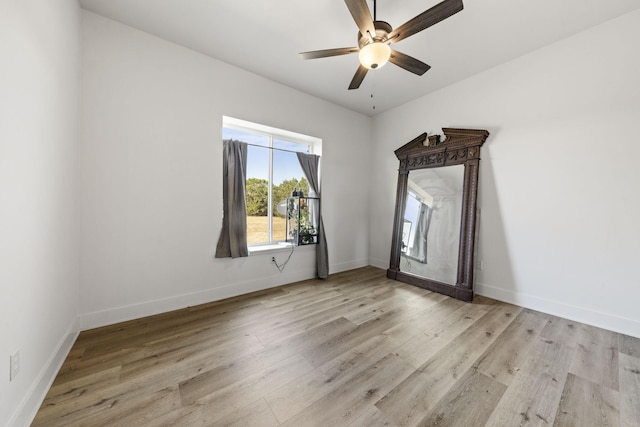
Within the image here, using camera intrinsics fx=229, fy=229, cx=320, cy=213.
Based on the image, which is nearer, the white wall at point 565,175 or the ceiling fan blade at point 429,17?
the ceiling fan blade at point 429,17

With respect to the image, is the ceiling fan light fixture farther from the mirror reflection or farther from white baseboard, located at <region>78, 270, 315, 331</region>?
white baseboard, located at <region>78, 270, 315, 331</region>

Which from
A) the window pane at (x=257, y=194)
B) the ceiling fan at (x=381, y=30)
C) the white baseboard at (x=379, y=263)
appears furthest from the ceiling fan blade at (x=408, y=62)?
the white baseboard at (x=379, y=263)

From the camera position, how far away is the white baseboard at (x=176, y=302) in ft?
7.06

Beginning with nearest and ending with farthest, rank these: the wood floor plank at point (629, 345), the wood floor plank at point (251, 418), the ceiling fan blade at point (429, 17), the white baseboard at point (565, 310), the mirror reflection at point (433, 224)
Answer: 1. the wood floor plank at point (251, 418)
2. the ceiling fan blade at point (429, 17)
3. the wood floor plank at point (629, 345)
4. the white baseboard at point (565, 310)
5. the mirror reflection at point (433, 224)

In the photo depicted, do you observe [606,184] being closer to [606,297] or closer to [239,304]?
[606,297]

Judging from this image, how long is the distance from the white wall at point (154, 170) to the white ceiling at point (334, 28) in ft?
0.87

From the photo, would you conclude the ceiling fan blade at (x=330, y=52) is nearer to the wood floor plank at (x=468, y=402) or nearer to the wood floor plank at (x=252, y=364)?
the wood floor plank at (x=252, y=364)

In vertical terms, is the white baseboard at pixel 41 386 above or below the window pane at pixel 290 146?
below

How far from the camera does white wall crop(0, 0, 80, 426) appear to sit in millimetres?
1070

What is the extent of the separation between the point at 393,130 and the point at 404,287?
2.64 m

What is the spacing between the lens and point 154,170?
2.39 meters

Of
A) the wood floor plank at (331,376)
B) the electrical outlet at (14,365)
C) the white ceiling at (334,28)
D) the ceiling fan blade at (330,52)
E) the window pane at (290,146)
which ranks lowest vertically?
the wood floor plank at (331,376)

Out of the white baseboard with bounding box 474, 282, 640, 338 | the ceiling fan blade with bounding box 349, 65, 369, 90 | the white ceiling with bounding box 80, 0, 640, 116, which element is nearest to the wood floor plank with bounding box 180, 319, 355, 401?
the white baseboard with bounding box 474, 282, 640, 338

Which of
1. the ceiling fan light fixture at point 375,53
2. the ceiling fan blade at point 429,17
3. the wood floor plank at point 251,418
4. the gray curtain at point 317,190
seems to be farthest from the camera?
the gray curtain at point 317,190
